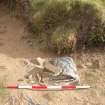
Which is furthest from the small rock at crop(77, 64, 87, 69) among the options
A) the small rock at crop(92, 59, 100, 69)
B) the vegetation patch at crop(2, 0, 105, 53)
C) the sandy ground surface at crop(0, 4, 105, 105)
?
the vegetation patch at crop(2, 0, 105, 53)

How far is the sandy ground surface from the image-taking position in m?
3.44

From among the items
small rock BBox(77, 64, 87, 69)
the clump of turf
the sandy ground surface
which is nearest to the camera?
the sandy ground surface

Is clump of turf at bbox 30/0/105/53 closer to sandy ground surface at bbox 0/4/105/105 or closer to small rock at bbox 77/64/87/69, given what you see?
sandy ground surface at bbox 0/4/105/105

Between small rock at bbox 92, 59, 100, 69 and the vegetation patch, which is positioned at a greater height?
the vegetation patch

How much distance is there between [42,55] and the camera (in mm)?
4215

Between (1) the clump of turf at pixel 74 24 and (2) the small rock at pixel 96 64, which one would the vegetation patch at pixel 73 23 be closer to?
(1) the clump of turf at pixel 74 24

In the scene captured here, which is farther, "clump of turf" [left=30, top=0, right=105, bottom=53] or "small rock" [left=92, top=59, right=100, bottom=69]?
"clump of turf" [left=30, top=0, right=105, bottom=53]

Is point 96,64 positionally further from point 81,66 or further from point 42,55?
point 42,55

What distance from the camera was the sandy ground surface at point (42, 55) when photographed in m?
3.44

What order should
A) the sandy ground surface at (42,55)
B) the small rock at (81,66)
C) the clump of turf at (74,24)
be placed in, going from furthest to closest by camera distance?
the clump of turf at (74,24) → the small rock at (81,66) → the sandy ground surface at (42,55)

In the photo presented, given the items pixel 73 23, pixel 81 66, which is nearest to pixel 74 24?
pixel 73 23

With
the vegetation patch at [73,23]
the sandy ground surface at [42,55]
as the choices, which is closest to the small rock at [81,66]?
the sandy ground surface at [42,55]

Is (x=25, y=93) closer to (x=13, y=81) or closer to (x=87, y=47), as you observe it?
(x=13, y=81)

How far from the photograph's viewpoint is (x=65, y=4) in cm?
420
